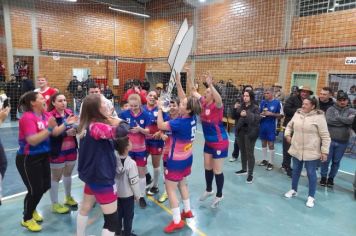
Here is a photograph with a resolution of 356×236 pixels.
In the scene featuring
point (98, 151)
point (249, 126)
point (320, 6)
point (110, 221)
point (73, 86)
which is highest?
point (320, 6)

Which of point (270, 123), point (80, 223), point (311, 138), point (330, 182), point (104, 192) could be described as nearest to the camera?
point (104, 192)

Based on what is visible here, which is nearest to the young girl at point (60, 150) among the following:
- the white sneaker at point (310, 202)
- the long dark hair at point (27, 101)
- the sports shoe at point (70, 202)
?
the sports shoe at point (70, 202)

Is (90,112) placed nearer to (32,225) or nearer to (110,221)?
(110,221)

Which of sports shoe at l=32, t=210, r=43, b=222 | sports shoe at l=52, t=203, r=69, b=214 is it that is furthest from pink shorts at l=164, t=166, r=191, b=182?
sports shoe at l=32, t=210, r=43, b=222

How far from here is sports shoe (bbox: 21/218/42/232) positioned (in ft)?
9.70

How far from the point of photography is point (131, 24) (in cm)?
1642

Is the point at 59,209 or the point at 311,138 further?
the point at 311,138

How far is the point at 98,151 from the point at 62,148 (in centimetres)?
141

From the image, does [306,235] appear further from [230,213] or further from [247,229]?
[230,213]

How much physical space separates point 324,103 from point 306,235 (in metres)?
2.74

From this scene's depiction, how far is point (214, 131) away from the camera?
136 inches

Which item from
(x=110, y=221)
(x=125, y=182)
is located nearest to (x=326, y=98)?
(x=125, y=182)

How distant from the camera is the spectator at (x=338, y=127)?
14.4ft

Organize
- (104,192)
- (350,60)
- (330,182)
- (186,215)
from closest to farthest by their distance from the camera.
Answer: (104,192) → (186,215) → (330,182) → (350,60)
